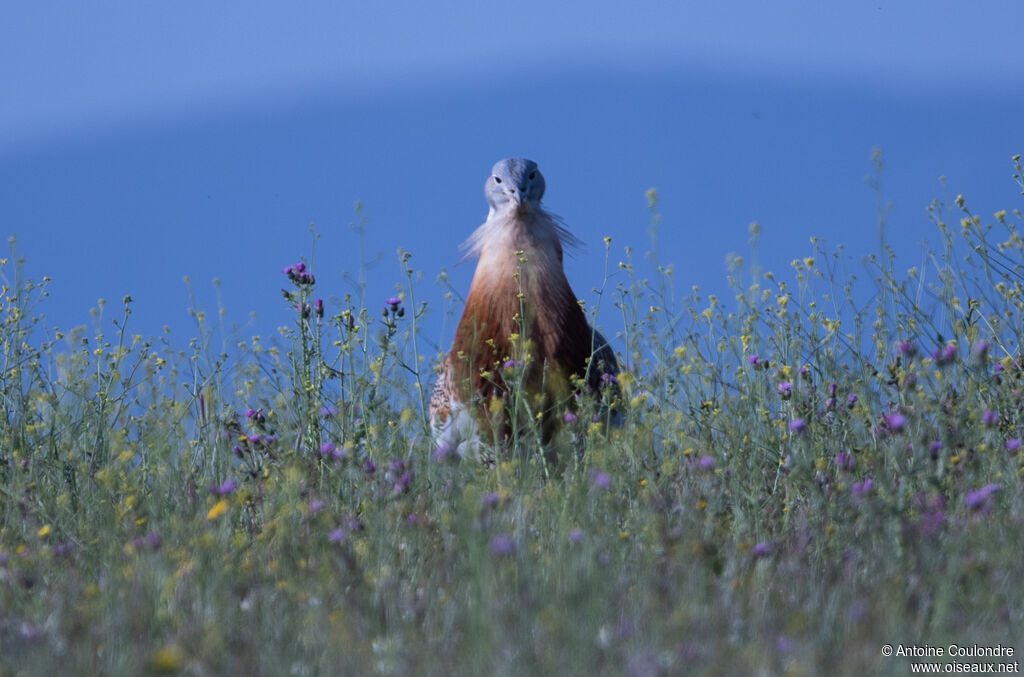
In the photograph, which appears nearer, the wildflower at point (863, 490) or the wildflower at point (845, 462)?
the wildflower at point (863, 490)

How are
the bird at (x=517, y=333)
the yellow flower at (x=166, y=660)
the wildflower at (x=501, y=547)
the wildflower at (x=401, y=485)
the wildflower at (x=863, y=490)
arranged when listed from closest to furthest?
the yellow flower at (x=166, y=660) < the wildflower at (x=501, y=547) < the wildflower at (x=863, y=490) < the wildflower at (x=401, y=485) < the bird at (x=517, y=333)

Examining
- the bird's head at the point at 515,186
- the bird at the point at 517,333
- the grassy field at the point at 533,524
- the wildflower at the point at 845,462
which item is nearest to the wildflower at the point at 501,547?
the grassy field at the point at 533,524

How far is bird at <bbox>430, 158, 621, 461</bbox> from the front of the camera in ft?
15.2

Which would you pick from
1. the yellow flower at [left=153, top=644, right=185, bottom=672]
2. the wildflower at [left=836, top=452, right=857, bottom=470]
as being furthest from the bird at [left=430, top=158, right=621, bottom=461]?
the yellow flower at [left=153, top=644, right=185, bottom=672]

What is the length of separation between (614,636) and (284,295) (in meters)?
2.50

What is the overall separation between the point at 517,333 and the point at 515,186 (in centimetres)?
81

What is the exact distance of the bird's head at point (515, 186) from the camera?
5152mm

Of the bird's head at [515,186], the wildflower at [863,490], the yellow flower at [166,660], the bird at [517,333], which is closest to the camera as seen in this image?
the yellow flower at [166,660]

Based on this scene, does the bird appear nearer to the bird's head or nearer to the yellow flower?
the bird's head

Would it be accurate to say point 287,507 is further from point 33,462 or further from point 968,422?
point 968,422

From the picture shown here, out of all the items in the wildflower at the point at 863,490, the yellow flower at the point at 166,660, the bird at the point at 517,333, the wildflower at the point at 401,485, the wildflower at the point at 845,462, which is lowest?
the yellow flower at the point at 166,660

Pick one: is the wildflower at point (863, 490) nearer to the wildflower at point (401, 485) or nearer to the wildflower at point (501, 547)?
the wildflower at point (501, 547)

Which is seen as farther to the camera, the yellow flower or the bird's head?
the bird's head

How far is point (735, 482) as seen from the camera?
3510 millimetres
